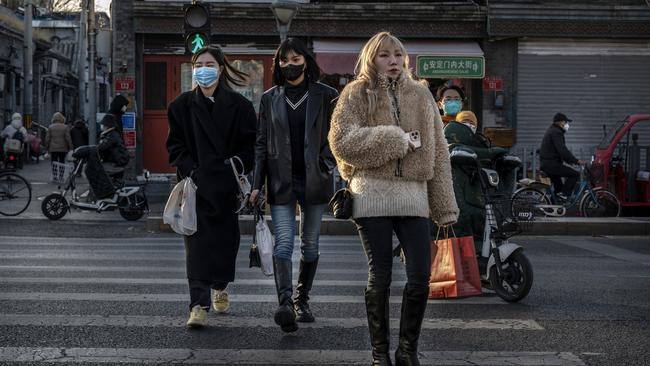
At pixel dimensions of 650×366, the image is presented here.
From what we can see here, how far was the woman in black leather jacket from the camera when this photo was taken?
6637 mm

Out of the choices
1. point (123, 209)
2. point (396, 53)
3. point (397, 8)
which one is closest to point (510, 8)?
point (397, 8)

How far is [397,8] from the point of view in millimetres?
22781

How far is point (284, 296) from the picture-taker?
6.66 m

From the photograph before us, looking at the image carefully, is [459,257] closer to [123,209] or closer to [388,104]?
[388,104]

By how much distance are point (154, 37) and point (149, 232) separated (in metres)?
8.72

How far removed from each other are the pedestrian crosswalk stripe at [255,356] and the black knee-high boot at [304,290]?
3.05 ft

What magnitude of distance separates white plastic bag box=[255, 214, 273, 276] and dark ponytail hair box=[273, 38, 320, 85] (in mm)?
984

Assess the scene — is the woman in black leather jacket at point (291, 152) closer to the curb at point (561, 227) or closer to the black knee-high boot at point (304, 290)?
the black knee-high boot at point (304, 290)

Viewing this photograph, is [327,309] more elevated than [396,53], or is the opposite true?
[396,53]

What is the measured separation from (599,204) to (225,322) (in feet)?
36.4

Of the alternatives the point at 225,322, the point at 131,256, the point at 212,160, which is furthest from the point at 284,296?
the point at 131,256

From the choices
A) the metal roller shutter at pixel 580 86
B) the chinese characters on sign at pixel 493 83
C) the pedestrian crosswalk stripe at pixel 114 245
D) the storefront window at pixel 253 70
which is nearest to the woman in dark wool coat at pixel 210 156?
the pedestrian crosswalk stripe at pixel 114 245

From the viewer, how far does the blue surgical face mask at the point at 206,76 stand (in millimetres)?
6895

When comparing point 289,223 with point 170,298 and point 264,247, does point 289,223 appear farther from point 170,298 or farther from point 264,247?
point 170,298
